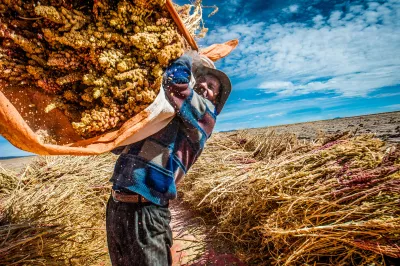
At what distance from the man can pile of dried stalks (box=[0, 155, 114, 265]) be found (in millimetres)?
905

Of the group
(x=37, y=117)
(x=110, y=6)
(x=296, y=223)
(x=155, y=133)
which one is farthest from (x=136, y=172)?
(x=296, y=223)

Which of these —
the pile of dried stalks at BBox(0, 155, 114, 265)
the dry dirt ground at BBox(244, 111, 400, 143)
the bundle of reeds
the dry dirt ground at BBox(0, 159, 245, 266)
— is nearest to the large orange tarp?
the bundle of reeds

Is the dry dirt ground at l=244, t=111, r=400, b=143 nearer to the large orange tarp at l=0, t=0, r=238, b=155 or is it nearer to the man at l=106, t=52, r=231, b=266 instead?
the man at l=106, t=52, r=231, b=266

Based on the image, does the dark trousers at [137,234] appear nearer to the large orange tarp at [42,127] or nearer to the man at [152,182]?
the man at [152,182]

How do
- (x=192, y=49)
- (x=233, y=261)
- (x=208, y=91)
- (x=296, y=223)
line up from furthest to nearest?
(x=233, y=261) < (x=296, y=223) < (x=208, y=91) < (x=192, y=49)

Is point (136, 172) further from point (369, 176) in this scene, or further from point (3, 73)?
point (369, 176)

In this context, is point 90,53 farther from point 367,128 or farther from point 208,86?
point 367,128

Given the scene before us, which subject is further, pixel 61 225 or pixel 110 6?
pixel 61 225

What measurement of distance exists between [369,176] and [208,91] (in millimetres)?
1295

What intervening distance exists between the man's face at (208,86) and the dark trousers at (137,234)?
818mm

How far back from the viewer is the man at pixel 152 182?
4.18 feet

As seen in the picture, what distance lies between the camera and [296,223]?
5.51ft

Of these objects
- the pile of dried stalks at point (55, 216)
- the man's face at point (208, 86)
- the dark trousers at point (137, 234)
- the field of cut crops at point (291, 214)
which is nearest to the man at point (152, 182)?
the dark trousers at point (137, 234)

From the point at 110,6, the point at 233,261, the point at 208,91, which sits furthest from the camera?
the point at 233,261
